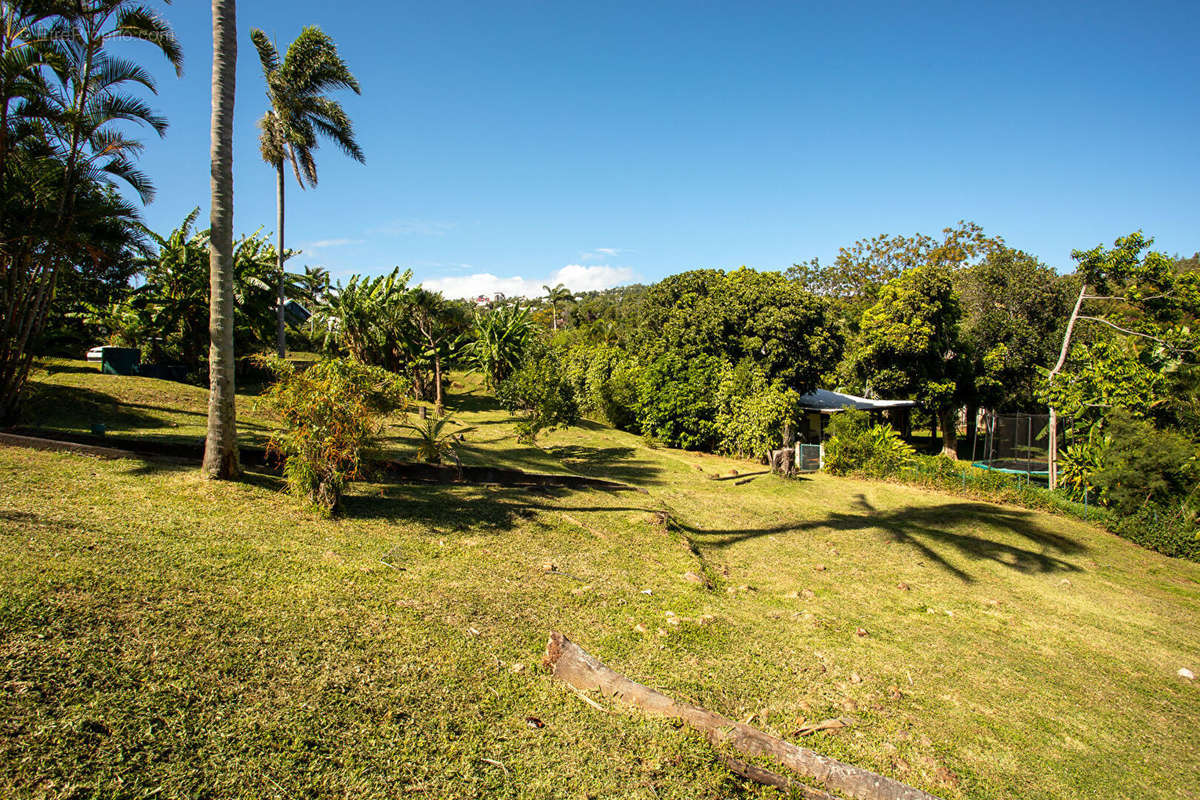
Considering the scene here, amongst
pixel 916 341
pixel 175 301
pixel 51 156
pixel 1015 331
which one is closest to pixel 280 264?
pixel 175 301

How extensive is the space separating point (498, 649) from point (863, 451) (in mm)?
16295

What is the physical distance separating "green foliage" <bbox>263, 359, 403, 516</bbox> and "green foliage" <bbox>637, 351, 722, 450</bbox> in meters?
16.3

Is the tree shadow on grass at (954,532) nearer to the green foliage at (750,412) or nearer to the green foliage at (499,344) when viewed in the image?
the green foliage at (750,412)

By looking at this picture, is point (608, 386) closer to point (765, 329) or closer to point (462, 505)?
point (765, 329)

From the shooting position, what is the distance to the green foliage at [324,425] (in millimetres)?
7660

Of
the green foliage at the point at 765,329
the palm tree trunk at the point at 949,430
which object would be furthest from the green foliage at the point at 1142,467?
the palm tree trunk at the point at 949,430

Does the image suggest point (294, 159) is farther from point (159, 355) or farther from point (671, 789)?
point (671, 789)

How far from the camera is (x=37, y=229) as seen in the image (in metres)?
9.39

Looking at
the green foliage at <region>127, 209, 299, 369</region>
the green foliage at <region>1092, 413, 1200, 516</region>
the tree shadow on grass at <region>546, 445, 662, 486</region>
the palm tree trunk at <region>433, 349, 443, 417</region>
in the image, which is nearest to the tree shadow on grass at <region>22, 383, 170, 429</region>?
the green foliage at <region>127, 209, 299, 369</region>

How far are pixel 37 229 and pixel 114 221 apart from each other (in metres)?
1.83

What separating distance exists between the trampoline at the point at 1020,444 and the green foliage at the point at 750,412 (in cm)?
658

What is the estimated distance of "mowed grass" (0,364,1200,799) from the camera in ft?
11.8

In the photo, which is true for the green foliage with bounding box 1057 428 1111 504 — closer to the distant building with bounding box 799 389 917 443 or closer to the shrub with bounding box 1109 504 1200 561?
the shrub with bounding box 1109 504 1200 561

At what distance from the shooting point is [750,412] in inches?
820
